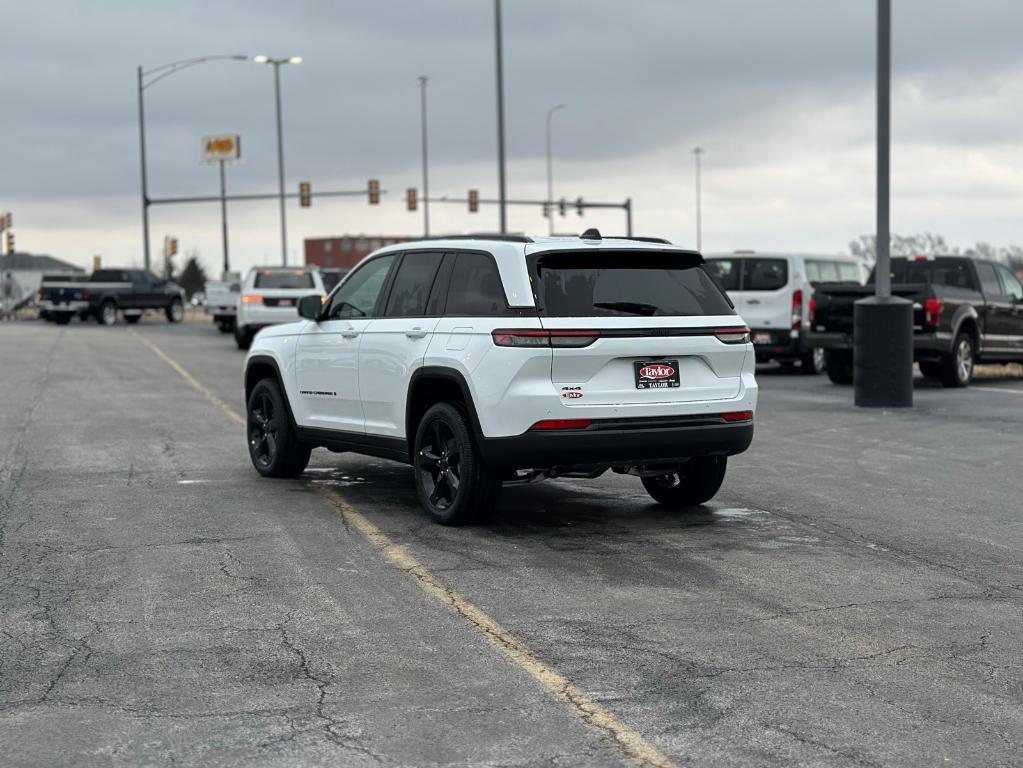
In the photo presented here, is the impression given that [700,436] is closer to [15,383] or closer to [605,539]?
[605,539]

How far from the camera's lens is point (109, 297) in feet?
174

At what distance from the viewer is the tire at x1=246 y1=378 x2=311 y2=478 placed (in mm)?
11172

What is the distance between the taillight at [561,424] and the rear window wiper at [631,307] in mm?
742

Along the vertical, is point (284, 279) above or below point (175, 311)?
above

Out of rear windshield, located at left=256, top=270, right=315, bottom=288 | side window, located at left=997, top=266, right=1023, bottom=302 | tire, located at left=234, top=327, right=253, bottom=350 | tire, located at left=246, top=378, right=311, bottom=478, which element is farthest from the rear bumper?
tire, located at left=234, top=327, right=253, bottom=350

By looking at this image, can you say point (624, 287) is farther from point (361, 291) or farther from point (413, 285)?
point (361, 291)

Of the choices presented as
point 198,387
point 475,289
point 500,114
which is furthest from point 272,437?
point 500,114

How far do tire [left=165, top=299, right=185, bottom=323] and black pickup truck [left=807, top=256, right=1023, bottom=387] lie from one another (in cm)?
3816

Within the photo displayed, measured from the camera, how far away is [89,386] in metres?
21.6

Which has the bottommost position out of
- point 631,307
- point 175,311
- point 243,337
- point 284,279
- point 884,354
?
point 243,337

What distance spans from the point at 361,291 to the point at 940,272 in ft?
44.1

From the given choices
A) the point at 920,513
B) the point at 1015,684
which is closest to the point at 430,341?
the point at 920,513

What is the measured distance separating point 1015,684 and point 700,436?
3562 millimetres

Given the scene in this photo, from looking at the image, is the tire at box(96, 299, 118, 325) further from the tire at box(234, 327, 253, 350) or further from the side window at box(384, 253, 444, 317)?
the side window at box(384, 253, 444, 317)
